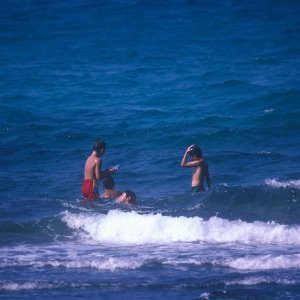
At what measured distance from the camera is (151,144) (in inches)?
638

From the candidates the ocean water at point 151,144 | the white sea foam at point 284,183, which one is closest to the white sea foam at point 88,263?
the ocean water at point 151,144

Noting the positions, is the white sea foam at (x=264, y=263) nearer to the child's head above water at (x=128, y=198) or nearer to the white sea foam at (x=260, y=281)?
the white sea foam at (x=260, y=281)

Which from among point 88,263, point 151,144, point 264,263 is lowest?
point 264,263

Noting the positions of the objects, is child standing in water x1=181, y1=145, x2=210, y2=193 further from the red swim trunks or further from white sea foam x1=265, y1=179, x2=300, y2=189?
the red swim trunks

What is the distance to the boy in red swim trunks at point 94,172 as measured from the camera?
1002cm

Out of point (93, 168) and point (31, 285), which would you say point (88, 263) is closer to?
point (31, 285)

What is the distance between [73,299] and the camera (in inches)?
232

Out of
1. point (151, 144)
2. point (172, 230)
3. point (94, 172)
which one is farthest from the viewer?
point (151, 144)

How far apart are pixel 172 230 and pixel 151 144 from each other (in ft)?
26.1

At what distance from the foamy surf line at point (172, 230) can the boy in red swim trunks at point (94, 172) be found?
3.83 ft

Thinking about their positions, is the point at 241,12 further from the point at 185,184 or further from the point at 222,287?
the point at 222,287

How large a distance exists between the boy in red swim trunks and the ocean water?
22cm

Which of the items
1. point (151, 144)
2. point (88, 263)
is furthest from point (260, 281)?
point (151, 144)

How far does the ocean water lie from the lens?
265 inches
